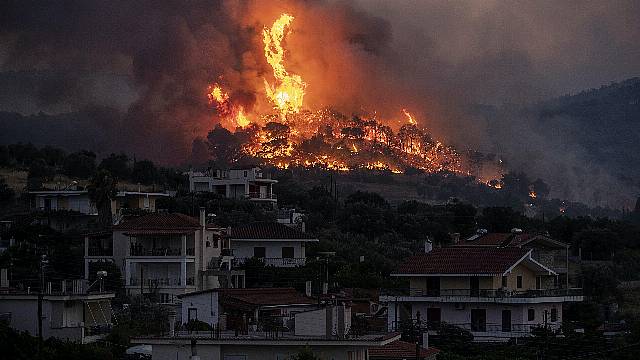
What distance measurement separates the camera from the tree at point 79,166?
5187 inches

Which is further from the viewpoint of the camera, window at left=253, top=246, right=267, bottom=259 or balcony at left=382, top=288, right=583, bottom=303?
window at left=253, top=246, right=267, bottom=259

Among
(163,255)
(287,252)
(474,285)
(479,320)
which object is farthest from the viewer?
(287,252)

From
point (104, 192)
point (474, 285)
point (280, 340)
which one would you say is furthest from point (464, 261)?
point (104, 192)

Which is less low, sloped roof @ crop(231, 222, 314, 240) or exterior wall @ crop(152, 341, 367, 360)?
sloped roof @ crop(231, 222, 314, 240)

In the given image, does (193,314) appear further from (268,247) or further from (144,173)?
(144,173)

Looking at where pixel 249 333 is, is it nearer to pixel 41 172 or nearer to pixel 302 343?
pixel 302 343

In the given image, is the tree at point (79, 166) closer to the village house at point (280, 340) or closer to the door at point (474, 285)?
the door at point (474, 285)

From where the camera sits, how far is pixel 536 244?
85.2 metres

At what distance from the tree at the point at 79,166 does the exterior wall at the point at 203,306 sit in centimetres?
7100

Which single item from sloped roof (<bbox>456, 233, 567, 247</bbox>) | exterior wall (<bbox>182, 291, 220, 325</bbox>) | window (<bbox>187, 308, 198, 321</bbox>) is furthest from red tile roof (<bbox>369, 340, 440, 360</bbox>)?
sloped roof (<bbox>456, 233, 567, 247</bbox>)

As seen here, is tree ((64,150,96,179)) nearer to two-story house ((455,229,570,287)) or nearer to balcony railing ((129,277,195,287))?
balcony railing ((129,277,195,287))

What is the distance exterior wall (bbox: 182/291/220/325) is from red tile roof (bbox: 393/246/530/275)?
1606 centimetres

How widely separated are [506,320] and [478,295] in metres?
1.96

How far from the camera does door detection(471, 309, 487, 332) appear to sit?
238 feet
